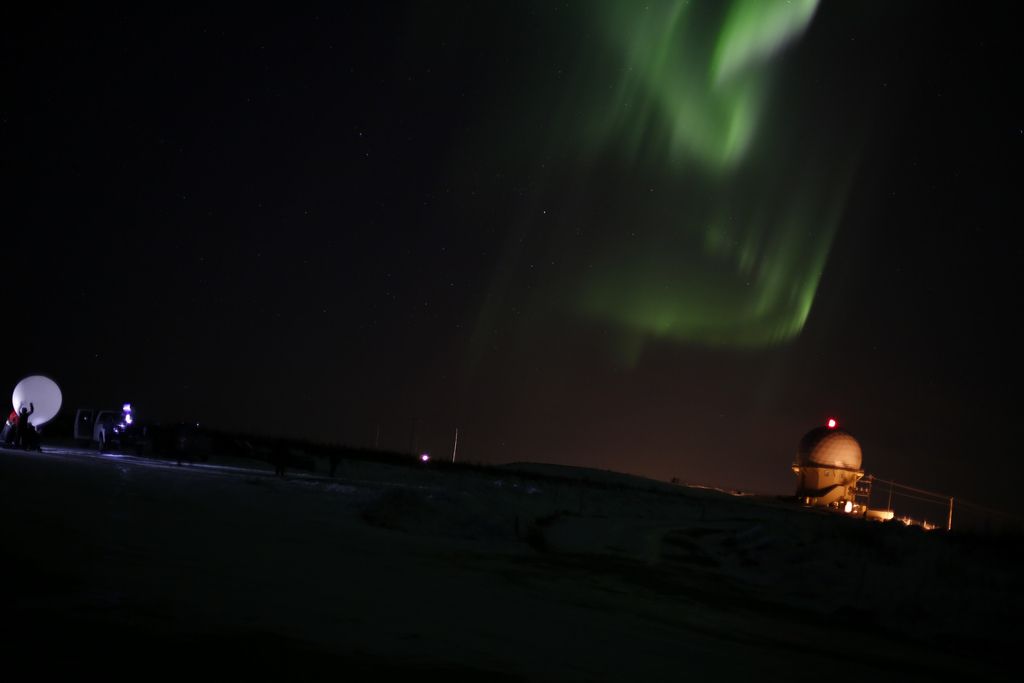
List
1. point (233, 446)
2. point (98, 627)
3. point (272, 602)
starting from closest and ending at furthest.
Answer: point (98, 627), point (272, 602), point (233, 446)

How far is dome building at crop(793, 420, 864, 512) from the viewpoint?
69.9 meters

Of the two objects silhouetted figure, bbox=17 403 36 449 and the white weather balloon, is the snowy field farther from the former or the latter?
the white weather balloon

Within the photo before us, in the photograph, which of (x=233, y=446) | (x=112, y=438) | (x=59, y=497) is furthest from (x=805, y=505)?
(x=59, y=497)

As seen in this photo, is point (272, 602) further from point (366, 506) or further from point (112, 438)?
point (112, 438)

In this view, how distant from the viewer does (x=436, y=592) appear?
9.59 m

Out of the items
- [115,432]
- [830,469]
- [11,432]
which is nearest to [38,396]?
[115,432]

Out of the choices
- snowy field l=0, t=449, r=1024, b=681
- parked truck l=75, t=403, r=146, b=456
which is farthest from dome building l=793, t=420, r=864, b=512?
parked truck l=75, t=403, r=146, b=456

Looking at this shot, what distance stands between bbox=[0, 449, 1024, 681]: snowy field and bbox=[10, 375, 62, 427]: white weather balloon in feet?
58.4

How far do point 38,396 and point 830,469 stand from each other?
59.8 m

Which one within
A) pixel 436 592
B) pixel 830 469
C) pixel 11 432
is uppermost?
pixel 830 469

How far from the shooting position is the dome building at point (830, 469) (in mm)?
69938

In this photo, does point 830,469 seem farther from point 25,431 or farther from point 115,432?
point 25,431

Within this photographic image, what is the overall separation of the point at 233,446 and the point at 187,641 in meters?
36.6

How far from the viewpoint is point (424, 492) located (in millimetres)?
20016
